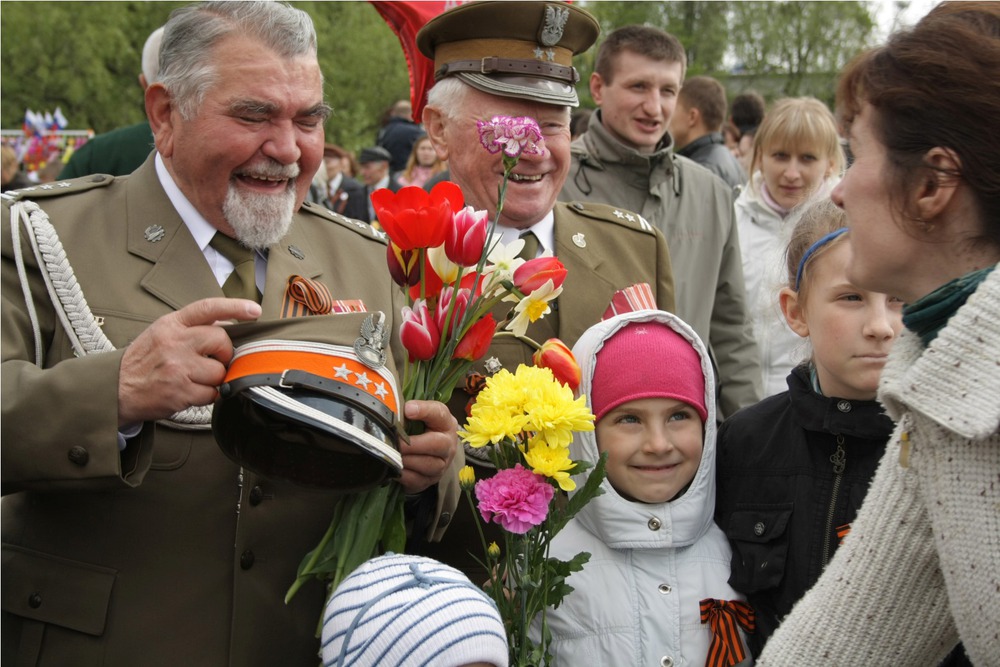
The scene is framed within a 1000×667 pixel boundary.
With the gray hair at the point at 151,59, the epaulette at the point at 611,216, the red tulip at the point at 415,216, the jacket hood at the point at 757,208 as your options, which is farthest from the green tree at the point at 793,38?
the red tulip at the point at 415,216

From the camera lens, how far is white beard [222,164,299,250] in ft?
8.27

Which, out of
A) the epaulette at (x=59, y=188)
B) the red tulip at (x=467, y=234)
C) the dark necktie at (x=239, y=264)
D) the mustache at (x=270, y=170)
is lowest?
the dark necktie at (x=239, y=264)

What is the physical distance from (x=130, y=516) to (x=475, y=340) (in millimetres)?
815

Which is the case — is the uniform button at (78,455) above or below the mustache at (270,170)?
below

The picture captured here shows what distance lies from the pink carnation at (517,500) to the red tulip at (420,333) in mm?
285

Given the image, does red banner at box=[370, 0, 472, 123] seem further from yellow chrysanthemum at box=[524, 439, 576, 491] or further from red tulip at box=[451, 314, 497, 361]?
yellow chrysanthemum at box=[524, 439, 576, 491]

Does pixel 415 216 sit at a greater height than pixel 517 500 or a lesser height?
greater

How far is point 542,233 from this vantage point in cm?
315

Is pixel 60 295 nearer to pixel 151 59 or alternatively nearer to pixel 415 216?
pixel 415 216

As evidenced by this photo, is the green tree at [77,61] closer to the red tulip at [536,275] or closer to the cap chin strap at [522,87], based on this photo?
the cap chin strap at [522,87]

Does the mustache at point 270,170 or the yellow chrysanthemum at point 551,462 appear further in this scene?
the mustache at point 270,170

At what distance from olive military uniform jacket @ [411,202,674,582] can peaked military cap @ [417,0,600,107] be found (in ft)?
1.24

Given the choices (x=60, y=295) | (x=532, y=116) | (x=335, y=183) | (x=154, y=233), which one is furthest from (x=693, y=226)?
(x=335, y=183)

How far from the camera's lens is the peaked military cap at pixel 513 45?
3043mm
